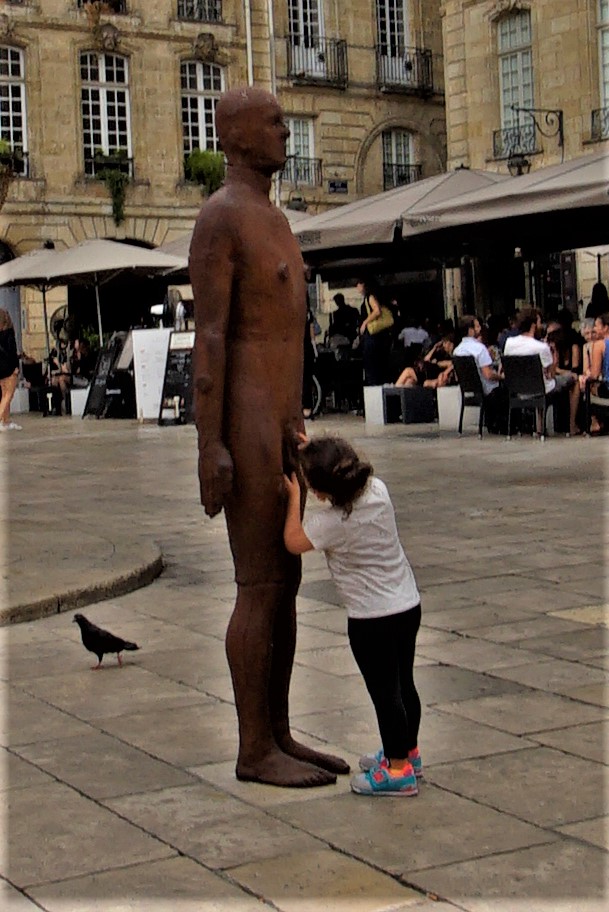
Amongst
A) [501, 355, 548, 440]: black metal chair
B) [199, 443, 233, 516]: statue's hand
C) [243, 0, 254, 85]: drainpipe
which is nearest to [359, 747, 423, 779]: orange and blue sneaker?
[199, 443, 233, 516]: statue's hand

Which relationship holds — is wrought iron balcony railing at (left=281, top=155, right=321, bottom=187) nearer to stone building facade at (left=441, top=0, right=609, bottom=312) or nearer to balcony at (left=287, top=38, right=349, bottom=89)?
balcony at (left=287, top=38, right=349, bottom=89)

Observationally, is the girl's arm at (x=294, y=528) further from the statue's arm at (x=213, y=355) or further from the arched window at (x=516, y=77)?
the arched window at (x=516, y=77)

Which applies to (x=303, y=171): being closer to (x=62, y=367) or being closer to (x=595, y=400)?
(x=62, y=367)

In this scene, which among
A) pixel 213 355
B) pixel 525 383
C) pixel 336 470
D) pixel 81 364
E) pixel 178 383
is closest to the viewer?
pixel 336 470

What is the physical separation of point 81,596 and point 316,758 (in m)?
3.41

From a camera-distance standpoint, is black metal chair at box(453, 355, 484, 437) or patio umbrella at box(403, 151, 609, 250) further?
black metal chair at box(453, 355, 484, 437)

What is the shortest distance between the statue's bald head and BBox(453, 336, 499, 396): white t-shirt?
11.7m

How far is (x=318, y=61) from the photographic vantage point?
40906 mm

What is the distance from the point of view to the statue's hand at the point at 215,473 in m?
4.56

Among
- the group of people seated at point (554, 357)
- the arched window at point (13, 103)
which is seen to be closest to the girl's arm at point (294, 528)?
the group of people seated at point (554, 357)

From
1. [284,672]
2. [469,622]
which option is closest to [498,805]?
[284,672]

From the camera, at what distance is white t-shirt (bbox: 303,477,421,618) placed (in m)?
4.52

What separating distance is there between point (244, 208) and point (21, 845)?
6.15 ft

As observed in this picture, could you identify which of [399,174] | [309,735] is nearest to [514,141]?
[399,174]
